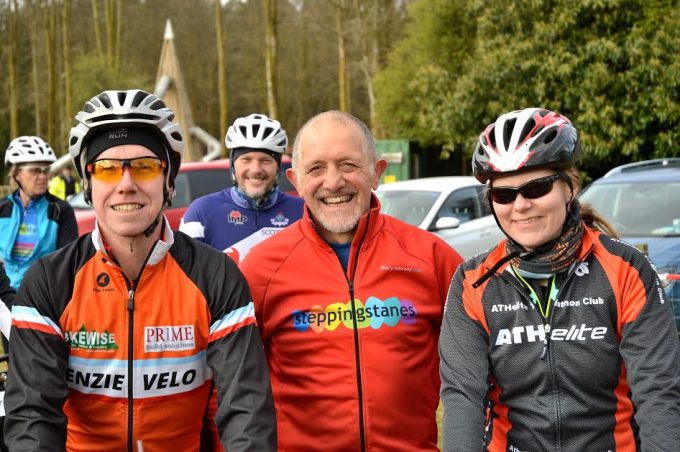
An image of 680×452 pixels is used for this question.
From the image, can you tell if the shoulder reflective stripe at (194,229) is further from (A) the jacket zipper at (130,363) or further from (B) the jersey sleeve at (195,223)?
(A) the jacket zipper at (130,363)

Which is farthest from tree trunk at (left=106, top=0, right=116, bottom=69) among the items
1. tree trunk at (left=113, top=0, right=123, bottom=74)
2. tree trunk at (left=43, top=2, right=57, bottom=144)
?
tree trunk at (left=43, top=2, right=57, bottom=144)

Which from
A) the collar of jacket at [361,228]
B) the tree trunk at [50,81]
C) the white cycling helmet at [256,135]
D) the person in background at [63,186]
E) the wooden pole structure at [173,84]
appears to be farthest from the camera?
the tree trunk at [50,81]

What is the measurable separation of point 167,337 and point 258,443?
444mm

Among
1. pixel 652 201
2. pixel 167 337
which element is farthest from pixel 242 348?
pixel 652 201

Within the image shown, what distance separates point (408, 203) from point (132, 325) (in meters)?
10.3

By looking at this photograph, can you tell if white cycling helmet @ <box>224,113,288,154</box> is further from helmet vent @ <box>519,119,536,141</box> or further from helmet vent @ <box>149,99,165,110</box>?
helmet vent @ <box>519,119,536,141</box>

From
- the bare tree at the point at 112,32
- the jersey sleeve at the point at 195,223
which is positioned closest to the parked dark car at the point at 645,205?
the jersey sleeve at the point at 195,223

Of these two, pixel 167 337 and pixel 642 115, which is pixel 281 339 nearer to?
pixel 167 337

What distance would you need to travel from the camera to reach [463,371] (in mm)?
2744

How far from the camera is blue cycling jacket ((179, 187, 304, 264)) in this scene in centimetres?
590

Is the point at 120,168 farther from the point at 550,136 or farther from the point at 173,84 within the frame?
the point at 173,84

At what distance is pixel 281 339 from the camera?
3270 mm

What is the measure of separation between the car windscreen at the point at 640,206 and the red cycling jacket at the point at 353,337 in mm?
6042

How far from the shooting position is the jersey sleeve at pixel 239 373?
2611 millimetres
